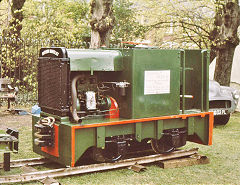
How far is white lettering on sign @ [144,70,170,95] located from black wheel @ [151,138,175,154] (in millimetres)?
977

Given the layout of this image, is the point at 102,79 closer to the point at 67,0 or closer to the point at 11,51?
the point at 11,51

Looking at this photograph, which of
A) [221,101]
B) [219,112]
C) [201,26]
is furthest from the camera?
[201,26]

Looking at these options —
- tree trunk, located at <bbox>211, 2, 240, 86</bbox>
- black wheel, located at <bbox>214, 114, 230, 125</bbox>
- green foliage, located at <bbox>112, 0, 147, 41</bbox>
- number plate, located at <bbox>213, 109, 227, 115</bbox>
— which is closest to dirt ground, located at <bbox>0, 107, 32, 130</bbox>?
number plate, located at <bbox>213, 109, 227, 115</bbox>

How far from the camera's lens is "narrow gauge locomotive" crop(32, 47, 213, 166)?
685 cm

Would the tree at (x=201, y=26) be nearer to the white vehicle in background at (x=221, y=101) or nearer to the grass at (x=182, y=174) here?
the white vehicle in background at (x=221, y=101)

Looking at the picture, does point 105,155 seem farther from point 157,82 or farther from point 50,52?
point 50,52

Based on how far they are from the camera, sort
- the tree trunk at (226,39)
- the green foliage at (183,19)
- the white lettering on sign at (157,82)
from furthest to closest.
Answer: the green foliage at (183,19)
the tree trunk at (226,39)
the white lettering on sign at (157,82)

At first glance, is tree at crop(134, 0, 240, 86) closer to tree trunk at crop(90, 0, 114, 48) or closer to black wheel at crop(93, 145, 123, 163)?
tree trunk at crop(90, 0, 114, 48)

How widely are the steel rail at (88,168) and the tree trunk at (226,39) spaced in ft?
27.9

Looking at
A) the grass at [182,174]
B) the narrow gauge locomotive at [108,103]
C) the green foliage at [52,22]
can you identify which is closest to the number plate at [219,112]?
the grass at [182,174]

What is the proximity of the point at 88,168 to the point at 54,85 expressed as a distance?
1403 millimetres

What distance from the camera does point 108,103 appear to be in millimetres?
7438

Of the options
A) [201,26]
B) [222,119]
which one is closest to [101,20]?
[222,119]

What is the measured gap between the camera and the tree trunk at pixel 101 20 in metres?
13.1
